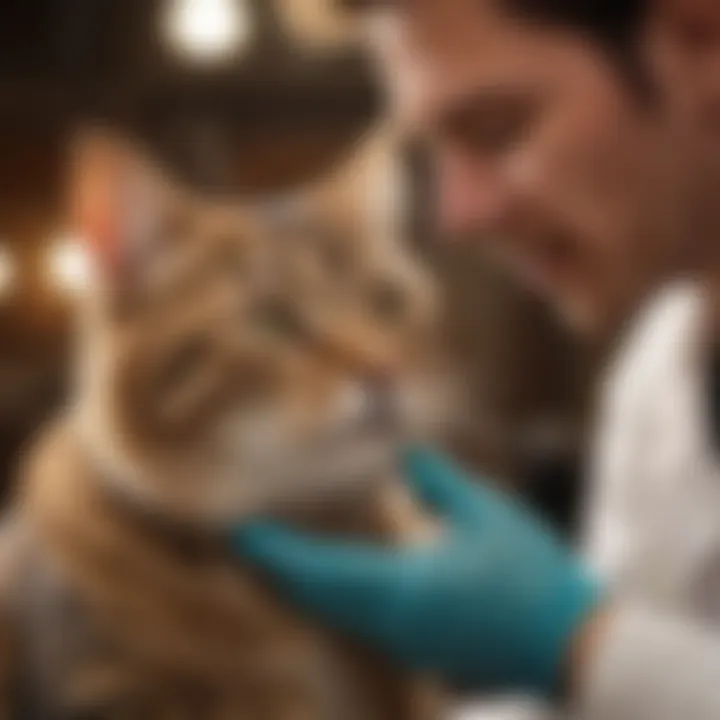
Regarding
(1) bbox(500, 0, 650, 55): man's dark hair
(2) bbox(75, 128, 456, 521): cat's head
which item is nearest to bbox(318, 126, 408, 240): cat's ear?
(2) bbox(75, 128, 456, 521): cat's head

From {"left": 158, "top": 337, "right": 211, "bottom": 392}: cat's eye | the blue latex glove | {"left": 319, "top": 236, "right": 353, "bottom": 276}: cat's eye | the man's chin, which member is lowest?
the blue latex glove

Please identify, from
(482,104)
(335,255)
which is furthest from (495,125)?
(335,255)

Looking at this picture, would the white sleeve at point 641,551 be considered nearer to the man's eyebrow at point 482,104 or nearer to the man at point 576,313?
the man at point 576,313

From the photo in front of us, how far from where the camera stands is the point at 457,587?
784mm

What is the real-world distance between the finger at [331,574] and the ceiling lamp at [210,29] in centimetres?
27

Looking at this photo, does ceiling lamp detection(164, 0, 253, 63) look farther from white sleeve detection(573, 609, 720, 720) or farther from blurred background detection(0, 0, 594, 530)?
white sleeve detection(573, 609, 720, 720)

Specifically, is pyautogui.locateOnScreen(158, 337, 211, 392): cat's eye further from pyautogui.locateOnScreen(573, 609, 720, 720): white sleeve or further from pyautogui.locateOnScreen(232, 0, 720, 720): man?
pyautogui.locateOnScreen(573, 609, 720, 720): white sleeve

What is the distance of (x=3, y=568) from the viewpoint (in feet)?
2.64

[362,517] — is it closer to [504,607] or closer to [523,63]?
[504,607]

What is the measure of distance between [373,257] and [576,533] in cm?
19

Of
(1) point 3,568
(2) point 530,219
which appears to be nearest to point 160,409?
(1) point 3,568

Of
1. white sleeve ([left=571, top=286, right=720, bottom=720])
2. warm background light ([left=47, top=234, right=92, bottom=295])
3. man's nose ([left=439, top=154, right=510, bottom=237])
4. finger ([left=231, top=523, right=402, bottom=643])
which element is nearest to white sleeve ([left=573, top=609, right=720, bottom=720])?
white sleeve ([left=571, top=286, right=720, bottom=720])

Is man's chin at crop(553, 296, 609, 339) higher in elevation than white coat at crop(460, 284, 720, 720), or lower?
higher

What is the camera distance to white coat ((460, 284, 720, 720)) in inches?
31.1
